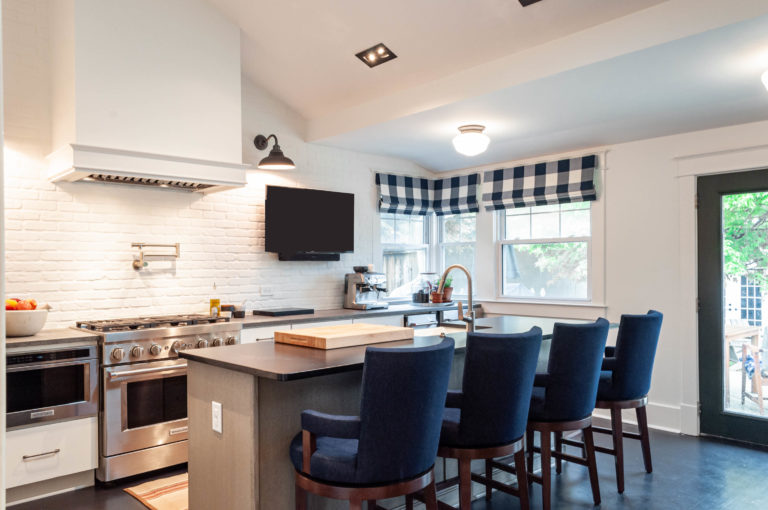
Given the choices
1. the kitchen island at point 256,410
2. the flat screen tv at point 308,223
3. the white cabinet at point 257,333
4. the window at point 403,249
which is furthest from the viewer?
the window at point 403,249

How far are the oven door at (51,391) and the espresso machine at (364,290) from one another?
2470mm

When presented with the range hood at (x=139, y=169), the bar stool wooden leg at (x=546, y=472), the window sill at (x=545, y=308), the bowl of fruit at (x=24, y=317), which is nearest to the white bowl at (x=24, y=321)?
the bowl of fruit at (x=24, y=317)

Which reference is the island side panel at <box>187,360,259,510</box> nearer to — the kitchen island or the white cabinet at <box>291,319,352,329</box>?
the kitchen island

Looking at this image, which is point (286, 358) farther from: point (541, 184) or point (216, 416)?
point (541, 184)

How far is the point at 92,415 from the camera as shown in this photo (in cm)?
350

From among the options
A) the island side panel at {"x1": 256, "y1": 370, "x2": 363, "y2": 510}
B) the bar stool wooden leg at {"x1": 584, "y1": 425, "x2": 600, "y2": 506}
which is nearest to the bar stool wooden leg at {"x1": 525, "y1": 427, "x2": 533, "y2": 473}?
the bar stool wooden leg at {"x1": 584, "y1": 425, "x2": 600, "y2": 506}

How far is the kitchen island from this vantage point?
7.44 ft

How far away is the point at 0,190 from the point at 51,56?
3905mm

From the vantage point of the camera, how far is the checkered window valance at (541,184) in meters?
5.20

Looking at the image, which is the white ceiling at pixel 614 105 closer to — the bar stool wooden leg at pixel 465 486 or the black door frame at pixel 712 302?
the black door frame at pixel 712 302

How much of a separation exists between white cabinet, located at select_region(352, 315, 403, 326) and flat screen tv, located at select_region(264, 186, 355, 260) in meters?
0.78

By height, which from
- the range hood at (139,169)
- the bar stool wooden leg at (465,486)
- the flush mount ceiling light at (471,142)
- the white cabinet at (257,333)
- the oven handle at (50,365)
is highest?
the flush mount ceiling light at (471,142)

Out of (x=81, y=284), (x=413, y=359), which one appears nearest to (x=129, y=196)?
(x=81, y=284)

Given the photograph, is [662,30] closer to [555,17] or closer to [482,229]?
[555,17]
